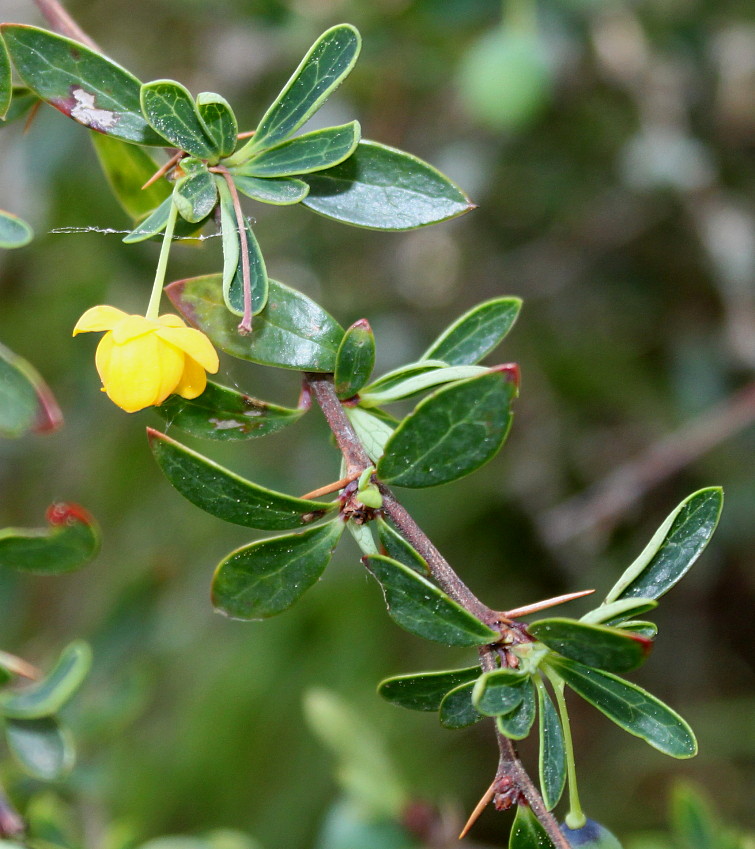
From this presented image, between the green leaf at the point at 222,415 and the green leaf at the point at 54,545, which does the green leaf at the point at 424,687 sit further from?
the green leaf at the point at 54,545

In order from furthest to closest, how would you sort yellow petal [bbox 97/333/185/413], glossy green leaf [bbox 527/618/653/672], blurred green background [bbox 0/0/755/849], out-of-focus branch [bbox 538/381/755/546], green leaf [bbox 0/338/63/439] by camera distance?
blurred green background [bbox 0/0/755/849] < out-of-focus branch [bbox 538/381/755/546] < green leaf [bbox 0/338/63/439] < yellow petal [bbox 97/333/185/413] < glossy green leaf [bbox 527/618/653/672]

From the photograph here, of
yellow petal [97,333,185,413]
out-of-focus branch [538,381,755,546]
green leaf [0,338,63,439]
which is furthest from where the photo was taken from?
out-of-focus branch [538,381,755,546]

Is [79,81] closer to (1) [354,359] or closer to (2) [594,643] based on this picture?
(1) [354,359]

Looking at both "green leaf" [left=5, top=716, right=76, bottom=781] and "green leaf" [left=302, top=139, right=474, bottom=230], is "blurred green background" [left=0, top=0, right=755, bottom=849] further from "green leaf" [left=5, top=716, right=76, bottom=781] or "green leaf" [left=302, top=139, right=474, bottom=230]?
"green leaf" [left=302, top=139, right=474, bottom=230]

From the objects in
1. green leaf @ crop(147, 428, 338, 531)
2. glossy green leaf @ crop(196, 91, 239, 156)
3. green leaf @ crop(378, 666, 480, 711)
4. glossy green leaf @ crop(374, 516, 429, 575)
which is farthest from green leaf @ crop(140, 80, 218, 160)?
green leaf @ crop(378, 666, 480, 711)

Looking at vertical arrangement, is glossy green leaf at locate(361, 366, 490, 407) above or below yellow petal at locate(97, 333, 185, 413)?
below

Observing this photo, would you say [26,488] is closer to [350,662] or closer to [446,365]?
[350,662]
